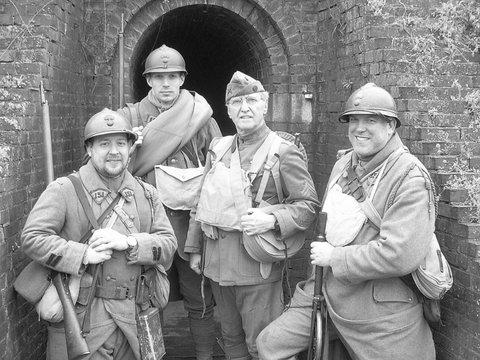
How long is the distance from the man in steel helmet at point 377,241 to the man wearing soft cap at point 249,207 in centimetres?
37

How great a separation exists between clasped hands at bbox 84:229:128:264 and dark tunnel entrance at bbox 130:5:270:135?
3.74 metres

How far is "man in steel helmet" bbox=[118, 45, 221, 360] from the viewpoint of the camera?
4410mm

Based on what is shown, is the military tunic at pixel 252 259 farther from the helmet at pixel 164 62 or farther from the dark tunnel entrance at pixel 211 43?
the dark tunnel entrance at pixel 211 43

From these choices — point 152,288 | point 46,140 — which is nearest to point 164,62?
point 46,140

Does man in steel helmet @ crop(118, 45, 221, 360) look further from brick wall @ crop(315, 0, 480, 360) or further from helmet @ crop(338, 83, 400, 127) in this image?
brick wall @ crop(315, 0, 480, 360)

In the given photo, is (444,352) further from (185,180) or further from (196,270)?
(185,180)

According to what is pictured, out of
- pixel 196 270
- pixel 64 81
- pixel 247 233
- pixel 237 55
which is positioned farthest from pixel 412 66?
pixel 237 55

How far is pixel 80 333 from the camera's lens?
3.18 metres

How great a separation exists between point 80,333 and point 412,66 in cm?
337

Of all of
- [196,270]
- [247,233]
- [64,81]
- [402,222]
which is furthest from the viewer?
[64,81]

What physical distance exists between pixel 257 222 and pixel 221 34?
5267 millimetres

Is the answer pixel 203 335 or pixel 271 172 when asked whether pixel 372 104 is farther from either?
pixel 203 335

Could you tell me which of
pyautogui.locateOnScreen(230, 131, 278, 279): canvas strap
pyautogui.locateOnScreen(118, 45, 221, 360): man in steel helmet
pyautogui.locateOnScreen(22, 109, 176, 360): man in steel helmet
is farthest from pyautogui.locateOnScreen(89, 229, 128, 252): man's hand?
pyautogui.locateOnScreen(118, 45, 221, 360): man in steel helmet

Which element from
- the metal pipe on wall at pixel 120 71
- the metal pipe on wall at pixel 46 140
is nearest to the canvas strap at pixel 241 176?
the metal pipe on wall at pixel 46 140
